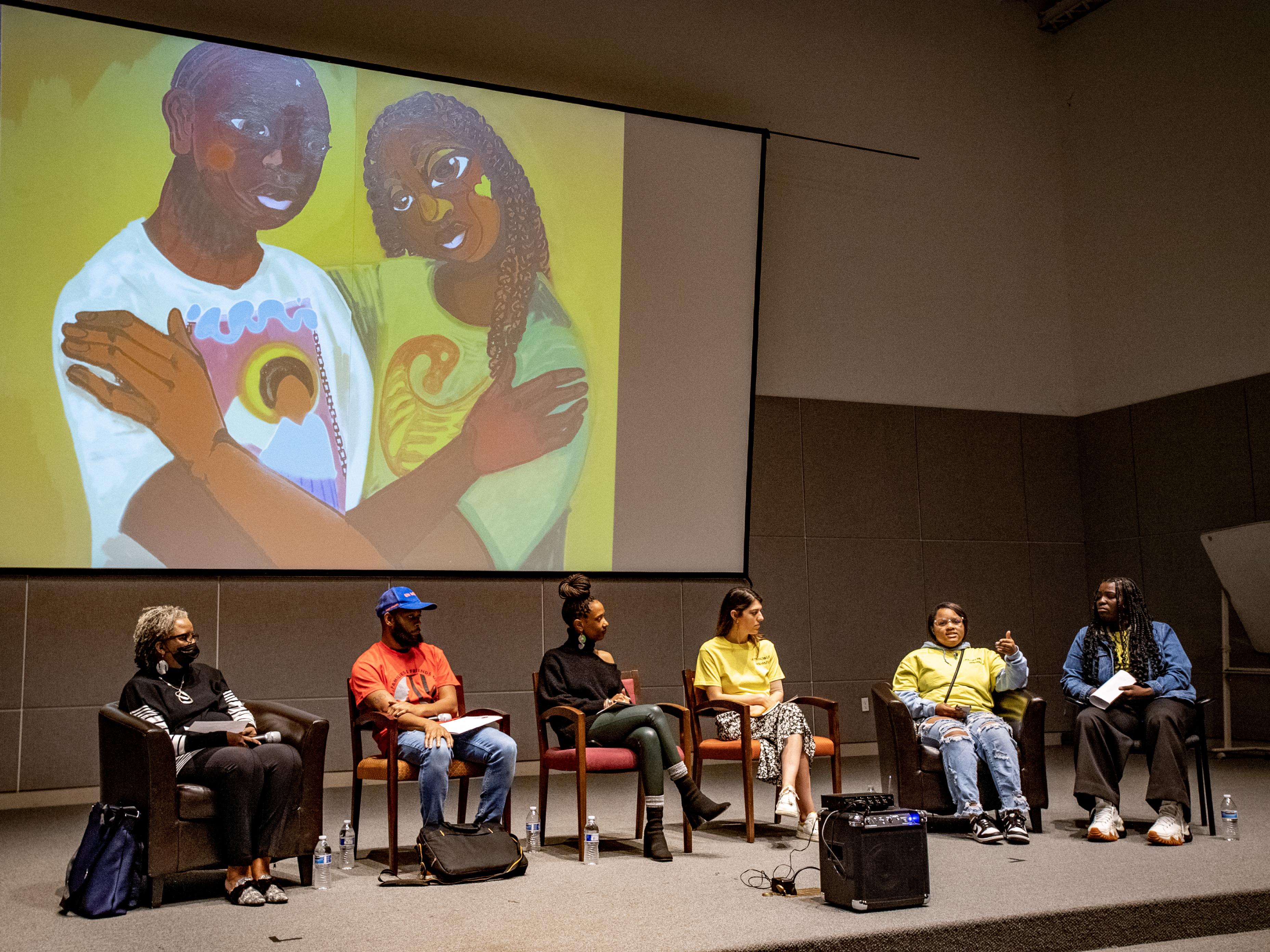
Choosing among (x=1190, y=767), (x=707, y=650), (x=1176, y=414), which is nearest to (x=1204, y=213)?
(x=1176, y=414)

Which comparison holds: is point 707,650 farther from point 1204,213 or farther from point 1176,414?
point 1204,213

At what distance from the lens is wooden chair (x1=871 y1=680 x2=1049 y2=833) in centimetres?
430

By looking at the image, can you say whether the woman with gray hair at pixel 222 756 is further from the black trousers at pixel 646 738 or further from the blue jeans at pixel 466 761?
the black trousers at pixel 646 738

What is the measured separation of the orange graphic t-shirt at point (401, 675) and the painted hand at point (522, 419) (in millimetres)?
1871

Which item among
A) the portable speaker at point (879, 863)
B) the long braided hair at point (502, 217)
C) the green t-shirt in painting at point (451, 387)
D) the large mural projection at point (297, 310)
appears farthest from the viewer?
the long braided hair at point (502, 217)

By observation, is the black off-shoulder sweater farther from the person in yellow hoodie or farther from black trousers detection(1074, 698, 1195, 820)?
black trousers detection(1074, 698, 1195, 820)

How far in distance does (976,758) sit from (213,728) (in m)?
2.68

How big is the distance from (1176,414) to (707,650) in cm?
434

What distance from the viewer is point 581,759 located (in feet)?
13.2

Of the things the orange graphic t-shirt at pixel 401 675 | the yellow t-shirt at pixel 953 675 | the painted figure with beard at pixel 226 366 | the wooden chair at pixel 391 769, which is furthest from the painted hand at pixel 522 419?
the yellow t-shirt at pixel 953 675

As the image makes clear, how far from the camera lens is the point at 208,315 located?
5.46 meters

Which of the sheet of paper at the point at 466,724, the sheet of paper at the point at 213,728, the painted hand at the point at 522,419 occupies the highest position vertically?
the painted hand at the point at 522,419

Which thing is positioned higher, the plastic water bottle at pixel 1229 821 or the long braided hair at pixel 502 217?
the long braided hair at pixel 502 217

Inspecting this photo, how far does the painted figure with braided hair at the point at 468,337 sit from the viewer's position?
5.85 meters
